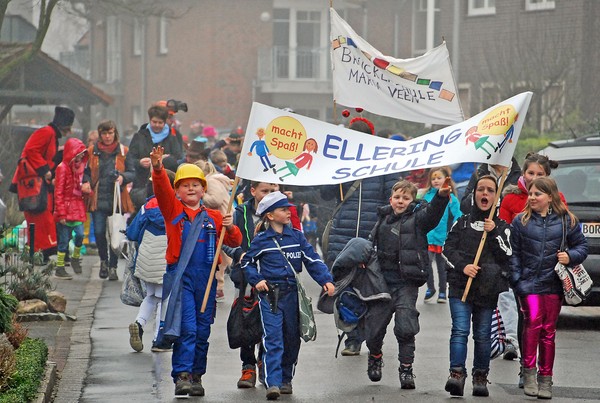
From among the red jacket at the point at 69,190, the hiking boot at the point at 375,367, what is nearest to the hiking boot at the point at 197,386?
the hiking boot at the point at 375,367

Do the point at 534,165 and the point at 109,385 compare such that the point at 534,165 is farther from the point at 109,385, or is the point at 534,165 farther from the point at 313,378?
the point at 109,385

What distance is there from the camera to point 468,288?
918 centimetres

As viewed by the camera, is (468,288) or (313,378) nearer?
(468,288)

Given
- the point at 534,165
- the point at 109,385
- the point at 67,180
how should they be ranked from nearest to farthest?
the point at 109,385, the point at 534,165, the point at 67,180

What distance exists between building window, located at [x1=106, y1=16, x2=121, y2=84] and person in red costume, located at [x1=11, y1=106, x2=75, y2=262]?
38.5 metres

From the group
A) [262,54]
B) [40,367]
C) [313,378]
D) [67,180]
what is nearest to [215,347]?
[313,378]

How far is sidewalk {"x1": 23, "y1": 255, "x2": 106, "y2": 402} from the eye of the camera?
378 inches

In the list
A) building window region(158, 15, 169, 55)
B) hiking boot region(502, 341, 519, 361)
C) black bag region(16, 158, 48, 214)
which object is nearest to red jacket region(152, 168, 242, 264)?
hiking boot region(502, 341, 519, 361)

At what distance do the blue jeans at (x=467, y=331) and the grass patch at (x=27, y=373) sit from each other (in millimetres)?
2750

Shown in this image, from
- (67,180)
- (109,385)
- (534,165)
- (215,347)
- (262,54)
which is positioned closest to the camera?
(109,385)

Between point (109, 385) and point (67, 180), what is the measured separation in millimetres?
7598

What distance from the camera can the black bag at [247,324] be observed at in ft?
30.7

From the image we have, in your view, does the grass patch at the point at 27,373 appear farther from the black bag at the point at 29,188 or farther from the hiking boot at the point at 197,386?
the black bag at the point at 29,188

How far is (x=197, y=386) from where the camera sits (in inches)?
358
